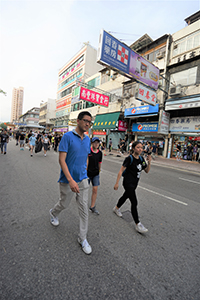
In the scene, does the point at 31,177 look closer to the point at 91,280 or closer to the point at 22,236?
the point at 22,236

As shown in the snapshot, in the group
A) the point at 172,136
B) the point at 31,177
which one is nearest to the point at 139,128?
the point at 172,136

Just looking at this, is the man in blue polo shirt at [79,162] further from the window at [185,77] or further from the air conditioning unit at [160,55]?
the air conditioning unit at [160,55]

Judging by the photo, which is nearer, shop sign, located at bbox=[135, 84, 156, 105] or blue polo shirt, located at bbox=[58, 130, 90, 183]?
blue polo shirt, located at bbox=[58, 130, 90, 183]

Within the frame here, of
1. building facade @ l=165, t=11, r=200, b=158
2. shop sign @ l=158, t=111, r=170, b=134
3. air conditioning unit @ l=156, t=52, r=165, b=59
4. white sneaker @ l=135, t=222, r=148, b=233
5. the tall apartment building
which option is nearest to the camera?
white sneaker @ l=135, t=222, r=148, b=233

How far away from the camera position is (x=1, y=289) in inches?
60.5

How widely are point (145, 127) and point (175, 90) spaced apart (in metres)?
5.31

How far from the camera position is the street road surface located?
1.62 metres

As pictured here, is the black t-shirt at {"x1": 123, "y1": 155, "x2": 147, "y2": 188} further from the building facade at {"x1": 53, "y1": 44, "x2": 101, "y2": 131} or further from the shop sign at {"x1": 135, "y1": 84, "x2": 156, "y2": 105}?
the building facade at {"x1": 53, "y1": 44, "x2": 101, "y2": 131}

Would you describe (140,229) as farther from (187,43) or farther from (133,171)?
(187,43)

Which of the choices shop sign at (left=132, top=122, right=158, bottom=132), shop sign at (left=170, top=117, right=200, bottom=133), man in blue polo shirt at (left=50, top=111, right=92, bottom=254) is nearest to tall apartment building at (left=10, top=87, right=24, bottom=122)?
shop sign at (left=132, top=122, right=158, bottom=132)

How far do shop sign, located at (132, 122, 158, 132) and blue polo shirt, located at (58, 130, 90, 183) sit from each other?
1681 centimetres

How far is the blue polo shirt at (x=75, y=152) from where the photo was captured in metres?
2.07

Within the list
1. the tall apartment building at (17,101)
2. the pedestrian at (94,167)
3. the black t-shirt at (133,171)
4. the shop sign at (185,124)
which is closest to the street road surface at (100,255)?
the pedestrian at (94,167)

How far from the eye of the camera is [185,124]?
15.5m
